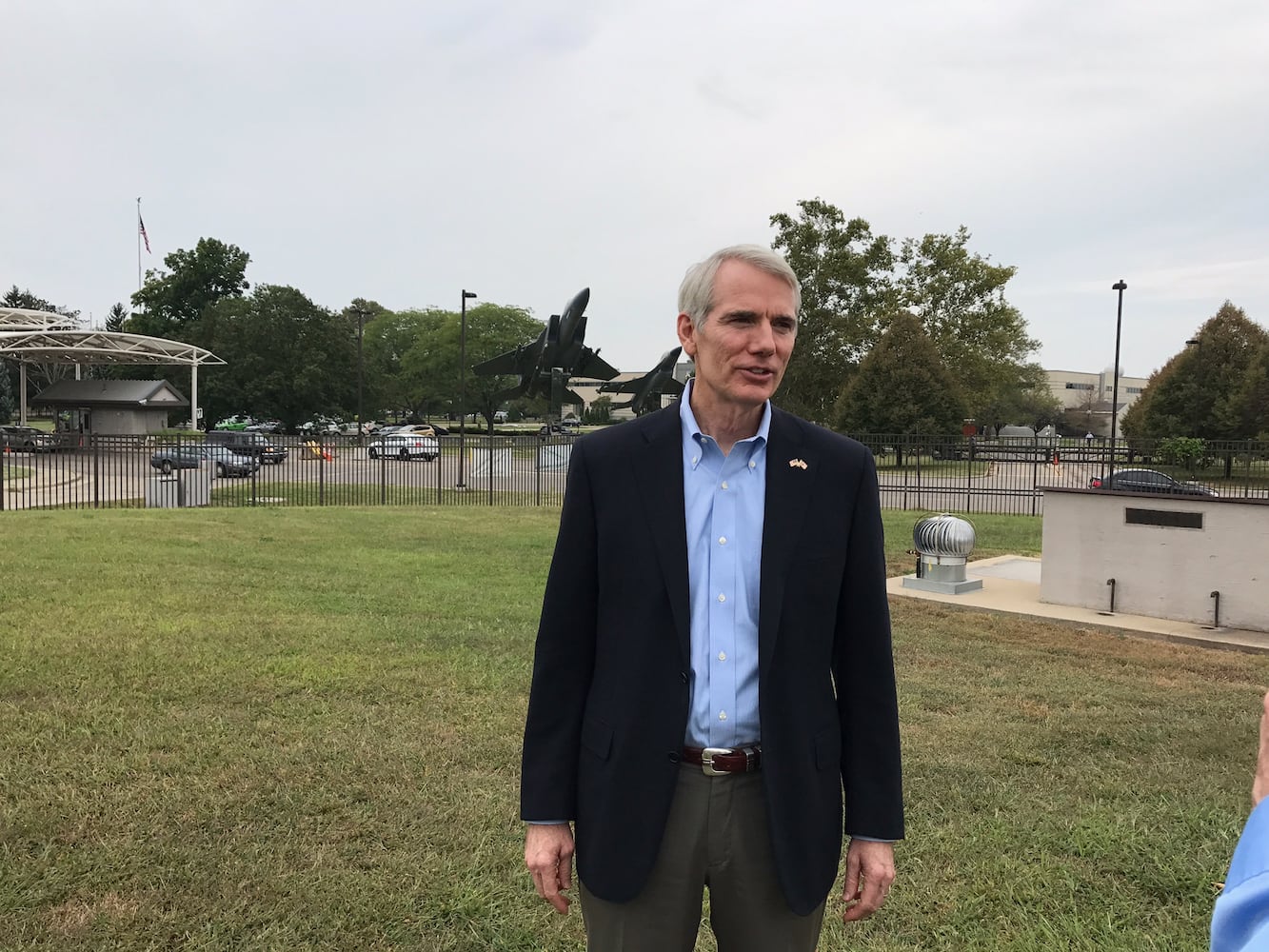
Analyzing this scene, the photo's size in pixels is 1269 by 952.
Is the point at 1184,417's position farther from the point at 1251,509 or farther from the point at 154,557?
the point at 154,557

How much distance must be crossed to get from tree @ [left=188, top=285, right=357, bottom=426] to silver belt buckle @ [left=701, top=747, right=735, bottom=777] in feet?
198

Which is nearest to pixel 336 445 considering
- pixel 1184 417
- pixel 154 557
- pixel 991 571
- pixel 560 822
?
pixel 154 557

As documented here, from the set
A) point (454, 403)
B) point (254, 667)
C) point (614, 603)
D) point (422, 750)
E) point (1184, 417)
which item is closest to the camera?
point (614, 603)

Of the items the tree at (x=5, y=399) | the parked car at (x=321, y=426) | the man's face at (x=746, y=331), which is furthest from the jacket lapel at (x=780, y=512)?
the tree at (x=5, y=399)

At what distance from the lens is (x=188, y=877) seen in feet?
11.7

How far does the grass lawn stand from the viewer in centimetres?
340

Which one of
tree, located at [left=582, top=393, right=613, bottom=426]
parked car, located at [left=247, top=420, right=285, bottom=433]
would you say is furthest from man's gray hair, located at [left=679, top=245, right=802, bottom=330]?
tree, located at [left=582, top=393, right=613, bottom=426]

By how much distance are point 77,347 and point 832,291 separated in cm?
3873

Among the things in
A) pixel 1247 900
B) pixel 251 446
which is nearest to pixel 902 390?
pixel 251 446

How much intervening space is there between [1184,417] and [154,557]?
132 feet

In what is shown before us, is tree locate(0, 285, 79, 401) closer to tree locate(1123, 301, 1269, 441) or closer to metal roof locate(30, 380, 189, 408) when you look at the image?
metal roof locate(30, 380, 189, 408)

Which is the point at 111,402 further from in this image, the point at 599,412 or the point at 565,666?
the point at 565,666

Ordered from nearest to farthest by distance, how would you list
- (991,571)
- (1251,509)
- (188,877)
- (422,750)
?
(188,877) < (422,750) < (1251,509) < (991,571)

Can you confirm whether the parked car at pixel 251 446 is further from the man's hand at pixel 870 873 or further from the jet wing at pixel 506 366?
the man's hand at pixel 870 873
